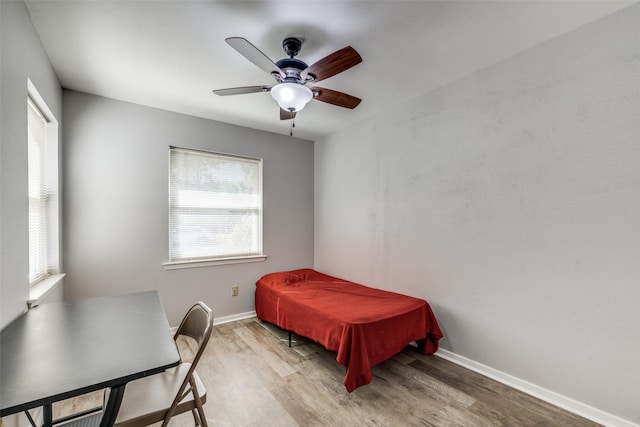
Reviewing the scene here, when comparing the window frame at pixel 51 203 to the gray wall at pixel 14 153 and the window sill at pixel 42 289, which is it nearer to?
the window sill at pixel 42 289

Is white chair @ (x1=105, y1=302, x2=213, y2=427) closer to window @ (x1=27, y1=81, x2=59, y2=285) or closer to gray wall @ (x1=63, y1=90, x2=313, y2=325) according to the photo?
window @ (x1=27, y1=81, x2=59, y2=285)

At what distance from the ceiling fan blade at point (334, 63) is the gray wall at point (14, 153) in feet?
4.96

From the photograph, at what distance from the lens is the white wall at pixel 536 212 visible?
1.66 meters

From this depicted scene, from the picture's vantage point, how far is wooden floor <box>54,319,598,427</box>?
177 cm

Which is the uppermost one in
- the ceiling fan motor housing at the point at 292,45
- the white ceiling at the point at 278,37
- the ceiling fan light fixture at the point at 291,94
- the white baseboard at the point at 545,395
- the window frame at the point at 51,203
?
the white ceiling at the point at 278,37

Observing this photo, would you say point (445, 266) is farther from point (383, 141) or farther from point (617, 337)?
point (383, 141)

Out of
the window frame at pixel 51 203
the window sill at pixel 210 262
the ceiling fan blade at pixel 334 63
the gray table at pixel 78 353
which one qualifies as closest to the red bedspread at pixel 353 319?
the window sill at pixel 210 262

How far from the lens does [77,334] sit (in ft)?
4.14

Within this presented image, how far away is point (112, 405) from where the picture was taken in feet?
3.10

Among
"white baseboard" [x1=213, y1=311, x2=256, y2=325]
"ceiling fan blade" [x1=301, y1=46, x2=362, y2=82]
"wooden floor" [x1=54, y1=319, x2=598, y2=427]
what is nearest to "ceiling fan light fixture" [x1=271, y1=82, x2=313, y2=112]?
"ceiling fan blade" [x1=301, y1=46, x2=362, y2=82]

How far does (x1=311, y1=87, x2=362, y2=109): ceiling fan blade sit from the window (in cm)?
182

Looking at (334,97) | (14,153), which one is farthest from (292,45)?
(14,153)

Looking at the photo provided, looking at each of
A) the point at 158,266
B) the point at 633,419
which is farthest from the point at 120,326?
the point at 633,419

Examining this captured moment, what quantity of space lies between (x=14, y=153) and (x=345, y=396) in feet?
8.11
